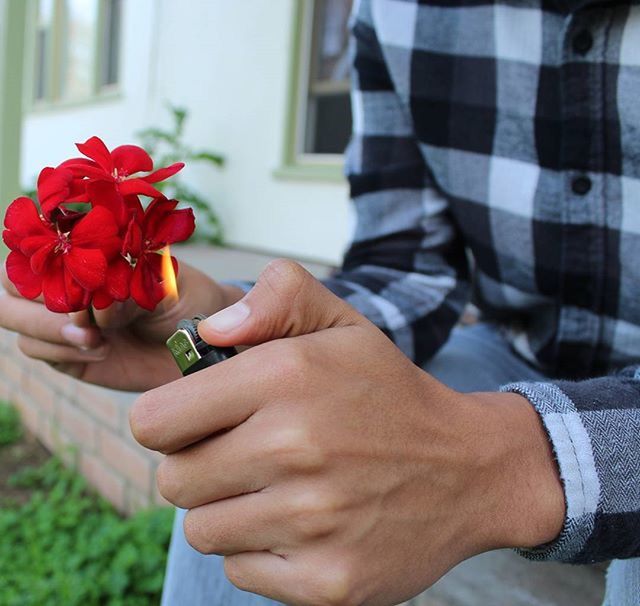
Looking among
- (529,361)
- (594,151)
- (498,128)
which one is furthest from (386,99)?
(529,361)

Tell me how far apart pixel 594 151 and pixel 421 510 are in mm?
698

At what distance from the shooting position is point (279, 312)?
1.81ft

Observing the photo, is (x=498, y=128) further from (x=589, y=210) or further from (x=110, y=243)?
(x=110, y=243)

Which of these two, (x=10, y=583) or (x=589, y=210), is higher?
(x=589, y=210)

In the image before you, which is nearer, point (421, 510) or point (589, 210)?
point (421, 510)

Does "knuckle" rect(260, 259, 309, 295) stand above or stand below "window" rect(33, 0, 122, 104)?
below

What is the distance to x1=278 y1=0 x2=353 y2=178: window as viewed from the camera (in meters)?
4.04

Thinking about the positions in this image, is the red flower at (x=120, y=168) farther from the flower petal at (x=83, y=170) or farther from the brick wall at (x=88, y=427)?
the brick wall at (x=88, y=427)

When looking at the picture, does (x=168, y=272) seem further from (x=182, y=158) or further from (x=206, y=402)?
(x=182, y=158)

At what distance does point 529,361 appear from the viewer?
1.29 metres

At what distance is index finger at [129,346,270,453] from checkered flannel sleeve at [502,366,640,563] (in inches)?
11.5

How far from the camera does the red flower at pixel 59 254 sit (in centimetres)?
58

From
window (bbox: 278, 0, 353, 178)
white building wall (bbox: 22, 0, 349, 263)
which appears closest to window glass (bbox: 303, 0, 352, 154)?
window (bbox: 278, 0, 353, 178)

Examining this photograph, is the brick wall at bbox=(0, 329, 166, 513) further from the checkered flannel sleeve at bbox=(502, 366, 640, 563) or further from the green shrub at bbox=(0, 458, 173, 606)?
the checkered flannel sleeve at bbox=(502, 366, 640, 563)
